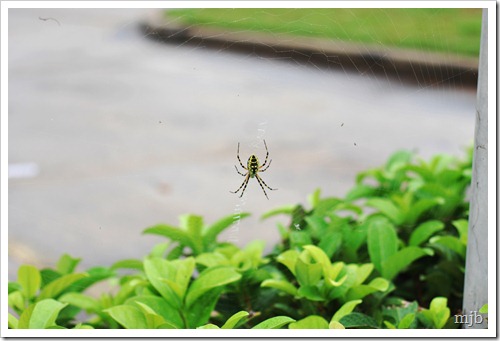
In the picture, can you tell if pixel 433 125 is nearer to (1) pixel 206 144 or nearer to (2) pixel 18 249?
(1) pixel 206 144

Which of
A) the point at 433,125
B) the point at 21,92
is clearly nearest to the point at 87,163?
the point at 21,92

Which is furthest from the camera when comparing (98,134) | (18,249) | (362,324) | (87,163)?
(98,134)

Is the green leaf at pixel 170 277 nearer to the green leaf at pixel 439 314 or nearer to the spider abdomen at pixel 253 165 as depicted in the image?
the spider abdomen at pixel 253 165

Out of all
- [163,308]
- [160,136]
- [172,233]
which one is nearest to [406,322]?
[163,308]

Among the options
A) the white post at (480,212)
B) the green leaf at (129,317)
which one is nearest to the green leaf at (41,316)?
the green leaf at (129,317)

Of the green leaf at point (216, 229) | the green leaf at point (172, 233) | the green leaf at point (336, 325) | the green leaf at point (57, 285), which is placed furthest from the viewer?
the green leaf at point (216, 229)

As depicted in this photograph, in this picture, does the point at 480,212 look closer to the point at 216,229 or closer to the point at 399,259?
the point at 399,259
